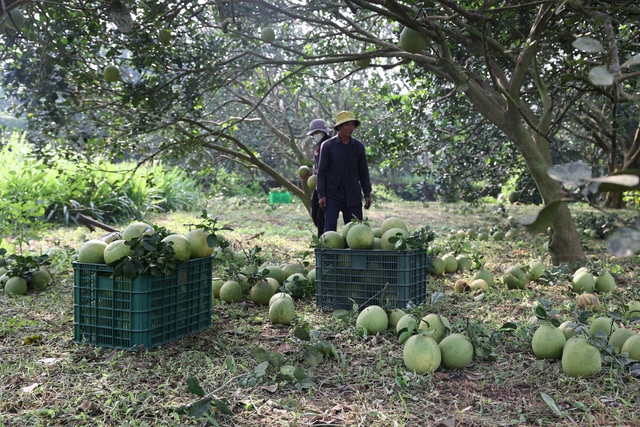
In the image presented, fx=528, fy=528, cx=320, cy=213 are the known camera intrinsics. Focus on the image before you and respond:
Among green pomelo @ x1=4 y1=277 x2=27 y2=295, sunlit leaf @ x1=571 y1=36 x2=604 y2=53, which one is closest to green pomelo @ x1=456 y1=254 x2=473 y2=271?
green pomelo @ x1=4 y1=277 x2=27 y2=295

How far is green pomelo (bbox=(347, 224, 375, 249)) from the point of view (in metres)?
3.99

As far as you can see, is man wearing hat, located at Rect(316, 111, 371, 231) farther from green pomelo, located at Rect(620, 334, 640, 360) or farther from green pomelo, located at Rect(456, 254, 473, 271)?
green pomelo, located at Rect(620, 334, 640, 360)

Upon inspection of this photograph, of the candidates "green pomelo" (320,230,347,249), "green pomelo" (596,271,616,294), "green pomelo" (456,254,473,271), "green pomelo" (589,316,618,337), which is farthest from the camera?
"green pomelo" (456,254,473,271)

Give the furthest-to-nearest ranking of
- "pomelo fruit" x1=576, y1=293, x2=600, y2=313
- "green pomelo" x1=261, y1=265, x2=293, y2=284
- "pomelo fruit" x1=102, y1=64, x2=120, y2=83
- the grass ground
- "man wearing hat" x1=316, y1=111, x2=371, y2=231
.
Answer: "man wearing hat" x1=316, y1=111, x2=371, y2=231 → "green pomelo" x1=261, y1=265, x2=293, y2=284 → "pomelo fruit" x1=102, y1=64, x2=120, y2=83 → "pomelo fruit" x1=576, y1=293, x2=600, y2=313 → the grass ground

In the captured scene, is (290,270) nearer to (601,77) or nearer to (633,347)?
(633,347)

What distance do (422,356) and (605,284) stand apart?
252 cm

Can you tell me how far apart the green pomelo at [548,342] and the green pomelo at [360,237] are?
1435mm

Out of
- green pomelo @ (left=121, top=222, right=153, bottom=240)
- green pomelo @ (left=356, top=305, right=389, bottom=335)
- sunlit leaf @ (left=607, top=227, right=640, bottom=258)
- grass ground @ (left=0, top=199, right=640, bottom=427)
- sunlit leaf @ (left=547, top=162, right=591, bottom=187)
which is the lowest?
grass ground @ (left=0, top=199, right=640, bottom=427)

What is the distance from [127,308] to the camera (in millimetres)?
3117

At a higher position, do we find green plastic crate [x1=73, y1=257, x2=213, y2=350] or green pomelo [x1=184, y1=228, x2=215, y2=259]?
green pomelo [x1=184, y1=228, x2=215, y2=259]

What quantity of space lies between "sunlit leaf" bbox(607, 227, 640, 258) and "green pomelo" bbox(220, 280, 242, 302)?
3703 mm

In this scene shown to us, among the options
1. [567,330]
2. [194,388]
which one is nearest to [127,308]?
[194,388]

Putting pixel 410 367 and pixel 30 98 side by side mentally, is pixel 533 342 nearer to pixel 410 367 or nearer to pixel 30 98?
pixel 410 367

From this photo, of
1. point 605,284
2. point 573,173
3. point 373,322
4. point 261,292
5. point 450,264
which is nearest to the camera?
point 573,173
